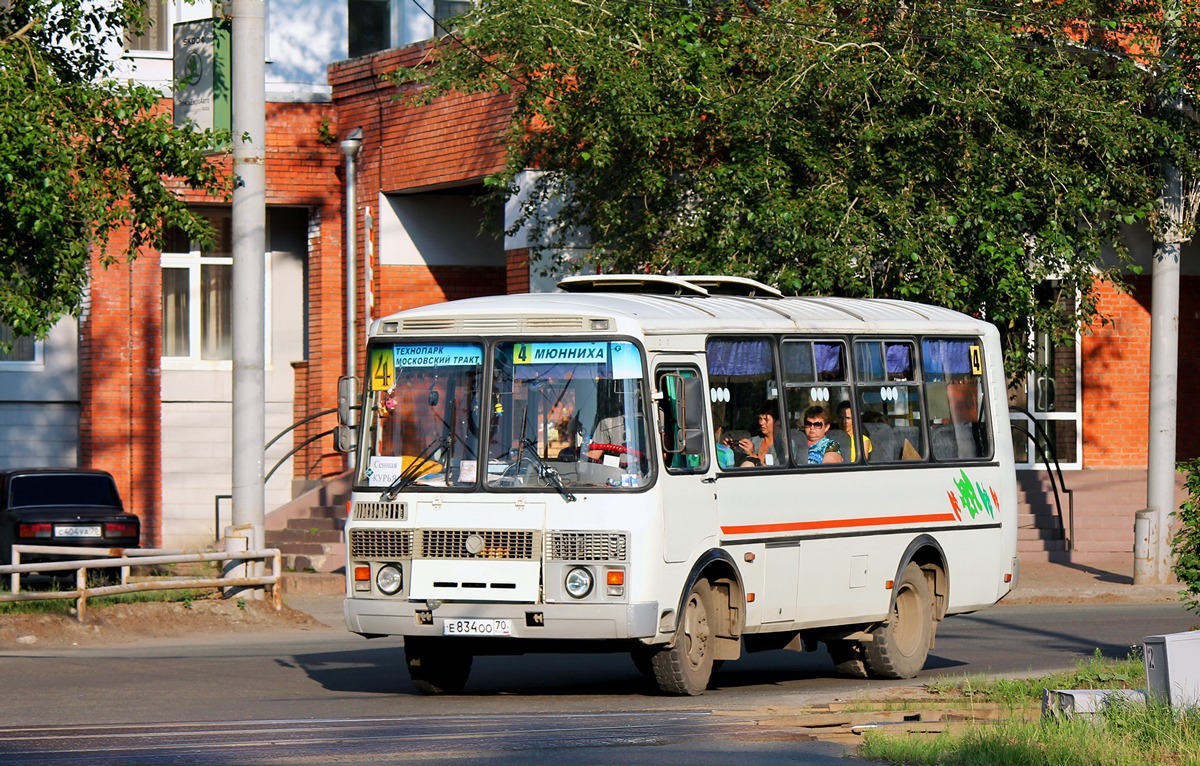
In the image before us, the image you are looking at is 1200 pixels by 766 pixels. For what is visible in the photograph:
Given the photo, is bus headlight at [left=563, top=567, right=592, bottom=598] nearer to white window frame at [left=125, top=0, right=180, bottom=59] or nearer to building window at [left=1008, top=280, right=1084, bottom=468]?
building window at [left=1008, top=280, right=1084, bottom=468]

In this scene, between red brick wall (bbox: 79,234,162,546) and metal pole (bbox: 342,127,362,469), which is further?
red brick wall (bbox: 79,234,162,546)

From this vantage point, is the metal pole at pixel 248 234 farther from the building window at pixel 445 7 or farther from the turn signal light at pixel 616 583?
the turn signal light at pixel 616 583

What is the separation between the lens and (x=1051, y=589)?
2291 cm

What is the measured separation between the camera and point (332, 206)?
97.1ft

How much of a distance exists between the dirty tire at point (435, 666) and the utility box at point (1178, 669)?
5008mm

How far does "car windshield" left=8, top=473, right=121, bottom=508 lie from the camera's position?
23812 mm

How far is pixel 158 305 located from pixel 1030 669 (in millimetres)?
18394

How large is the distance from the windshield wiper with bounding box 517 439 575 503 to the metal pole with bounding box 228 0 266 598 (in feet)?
26.9

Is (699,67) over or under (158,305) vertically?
over

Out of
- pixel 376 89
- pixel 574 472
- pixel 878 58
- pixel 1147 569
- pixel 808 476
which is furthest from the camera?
pixel 376 89

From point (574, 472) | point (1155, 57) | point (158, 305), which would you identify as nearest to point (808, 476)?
point (574, 472)

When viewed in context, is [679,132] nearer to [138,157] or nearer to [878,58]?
[878,58]

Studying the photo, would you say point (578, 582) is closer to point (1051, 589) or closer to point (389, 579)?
point (389, 579)

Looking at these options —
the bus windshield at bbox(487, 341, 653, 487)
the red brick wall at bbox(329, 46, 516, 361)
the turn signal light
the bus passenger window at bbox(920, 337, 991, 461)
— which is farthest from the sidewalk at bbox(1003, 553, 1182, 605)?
the turn signal light
